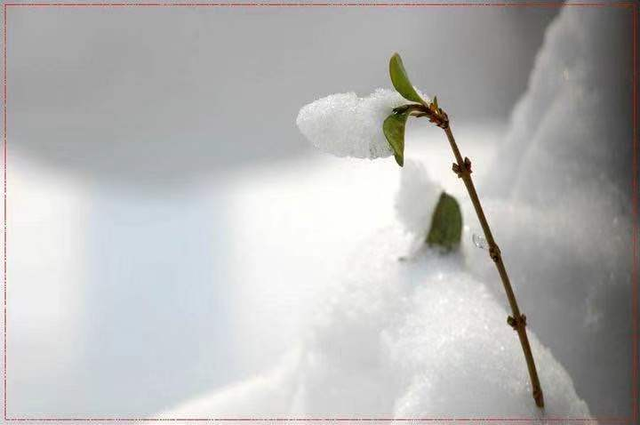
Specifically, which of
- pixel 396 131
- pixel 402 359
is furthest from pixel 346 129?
pixel 402 359

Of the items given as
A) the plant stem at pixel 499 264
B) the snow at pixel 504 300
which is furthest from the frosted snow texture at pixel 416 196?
the plant stem at pixel 499 264

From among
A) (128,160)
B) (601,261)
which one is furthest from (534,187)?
(128,160)

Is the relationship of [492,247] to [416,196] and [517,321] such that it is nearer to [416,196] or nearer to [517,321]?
[517,321]

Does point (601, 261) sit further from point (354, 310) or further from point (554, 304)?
point (354, 310)

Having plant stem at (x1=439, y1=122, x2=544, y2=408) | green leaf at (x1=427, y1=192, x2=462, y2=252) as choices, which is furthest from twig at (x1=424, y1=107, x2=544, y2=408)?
green leaf at (x1=427, y1=192, x2=462, y2=252)

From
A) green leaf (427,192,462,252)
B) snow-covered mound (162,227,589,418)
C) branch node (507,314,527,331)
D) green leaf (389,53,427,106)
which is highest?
green leaf (389,53,427,106)

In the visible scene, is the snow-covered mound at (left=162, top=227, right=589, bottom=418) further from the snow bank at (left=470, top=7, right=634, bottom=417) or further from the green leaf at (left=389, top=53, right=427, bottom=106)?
the green leaf at (left=389, top=53, right=427, bottom=106)

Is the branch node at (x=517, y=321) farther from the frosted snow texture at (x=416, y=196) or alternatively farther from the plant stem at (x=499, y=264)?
the frosted snow texture at (x=416, y=196)
